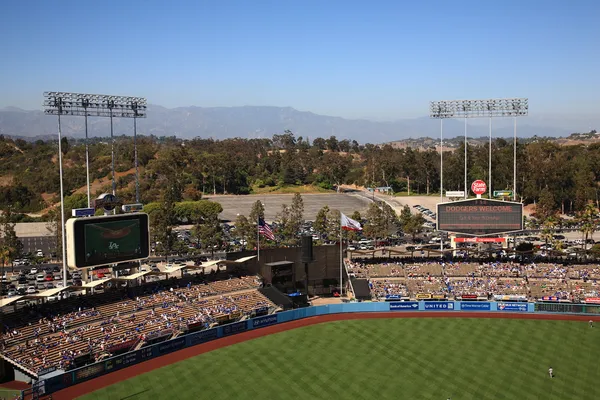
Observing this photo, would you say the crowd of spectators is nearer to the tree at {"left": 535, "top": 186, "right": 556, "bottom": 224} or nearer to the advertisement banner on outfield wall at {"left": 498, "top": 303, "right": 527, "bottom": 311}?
the advertisement banner on outfield wall at {"left": 498, "top": 303, "right": 527, "bottom": 311}

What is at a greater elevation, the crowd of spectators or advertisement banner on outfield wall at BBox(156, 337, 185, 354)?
the crowd of spectators

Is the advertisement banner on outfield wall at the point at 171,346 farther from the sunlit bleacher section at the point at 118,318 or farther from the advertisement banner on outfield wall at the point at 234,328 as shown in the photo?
the advertisement banner on outfield wall at the point at 234,328

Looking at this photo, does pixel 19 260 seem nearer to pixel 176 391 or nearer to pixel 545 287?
pixel 176 391

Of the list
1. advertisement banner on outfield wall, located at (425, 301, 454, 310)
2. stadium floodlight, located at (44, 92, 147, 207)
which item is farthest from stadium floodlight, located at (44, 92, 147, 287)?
advertisement banner on outfield wall, located at (425, 301, 454, 310)

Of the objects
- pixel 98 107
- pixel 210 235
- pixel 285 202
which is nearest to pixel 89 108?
pixel 98 107

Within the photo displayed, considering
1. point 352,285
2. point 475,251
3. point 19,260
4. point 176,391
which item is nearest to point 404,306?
→ point 352,285

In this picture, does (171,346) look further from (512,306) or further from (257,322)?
(512,306)
